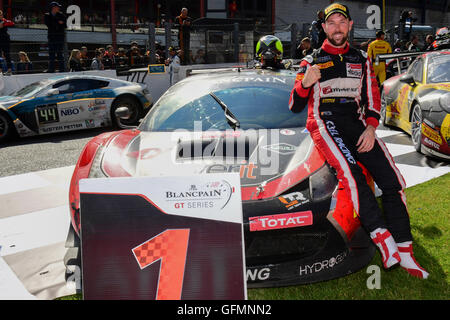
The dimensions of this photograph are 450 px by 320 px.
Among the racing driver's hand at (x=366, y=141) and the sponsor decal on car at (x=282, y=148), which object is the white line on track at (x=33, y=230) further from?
the racing driver's hand at (x=366, y=141)

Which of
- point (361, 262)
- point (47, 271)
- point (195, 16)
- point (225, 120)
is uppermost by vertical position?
point (195, 16)

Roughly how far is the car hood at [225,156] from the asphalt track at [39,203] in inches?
34.4

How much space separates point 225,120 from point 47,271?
169cm

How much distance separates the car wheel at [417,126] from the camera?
560 cm

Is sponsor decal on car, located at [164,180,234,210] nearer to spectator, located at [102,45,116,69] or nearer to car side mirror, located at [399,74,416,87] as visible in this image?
car side mirror, located at [399,74,416,87]

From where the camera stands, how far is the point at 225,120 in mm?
3473

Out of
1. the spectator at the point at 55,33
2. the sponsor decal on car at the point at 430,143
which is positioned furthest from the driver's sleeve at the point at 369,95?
the spectator at the point at 55,33

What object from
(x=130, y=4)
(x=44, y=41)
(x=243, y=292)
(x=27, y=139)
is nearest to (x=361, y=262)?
(x=243, y=292)

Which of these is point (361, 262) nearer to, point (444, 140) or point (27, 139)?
point (444, 140)

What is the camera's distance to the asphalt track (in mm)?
2908

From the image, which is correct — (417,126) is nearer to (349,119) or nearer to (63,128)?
(349,119)

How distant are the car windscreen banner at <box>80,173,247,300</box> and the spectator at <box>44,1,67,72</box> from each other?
10.2 metres

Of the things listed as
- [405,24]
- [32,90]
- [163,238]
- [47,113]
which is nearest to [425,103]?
[163,238]

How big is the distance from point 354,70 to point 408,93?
3824 mm
